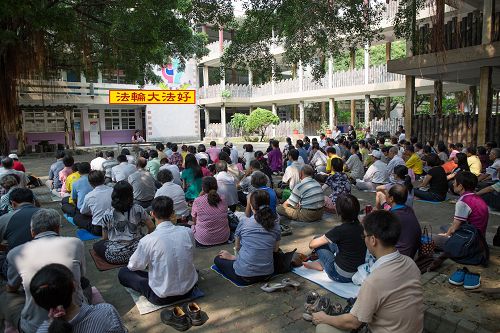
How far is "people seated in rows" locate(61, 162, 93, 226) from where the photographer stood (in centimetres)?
592

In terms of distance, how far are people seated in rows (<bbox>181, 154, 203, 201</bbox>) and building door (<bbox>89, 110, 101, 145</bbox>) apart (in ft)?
67.5

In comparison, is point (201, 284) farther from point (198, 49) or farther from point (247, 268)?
point (198, 49)

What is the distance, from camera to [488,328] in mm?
3018

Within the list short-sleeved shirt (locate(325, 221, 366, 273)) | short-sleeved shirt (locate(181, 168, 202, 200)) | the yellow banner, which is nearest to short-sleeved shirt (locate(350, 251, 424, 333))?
short-sleeved shirt (locate(325, 221, 366, 273))

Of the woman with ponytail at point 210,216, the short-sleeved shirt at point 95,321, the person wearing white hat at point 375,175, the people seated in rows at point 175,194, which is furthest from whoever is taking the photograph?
the person wearing white hat at point 375,175

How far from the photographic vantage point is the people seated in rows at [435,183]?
24.7ft

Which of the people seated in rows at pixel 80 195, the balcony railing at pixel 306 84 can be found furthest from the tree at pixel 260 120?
the people seated in rows at pixel 80 195

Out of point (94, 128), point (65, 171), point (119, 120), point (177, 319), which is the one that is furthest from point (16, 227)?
point (119, 120)

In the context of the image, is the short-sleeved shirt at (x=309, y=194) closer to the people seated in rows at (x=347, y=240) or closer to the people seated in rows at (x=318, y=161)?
the people seated in rows at (x=347, y=240)

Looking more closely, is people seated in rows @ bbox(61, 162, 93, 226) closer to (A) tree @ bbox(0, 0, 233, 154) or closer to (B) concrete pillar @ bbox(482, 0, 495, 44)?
(A) tree @ bbox(0, 0, 233, 154)

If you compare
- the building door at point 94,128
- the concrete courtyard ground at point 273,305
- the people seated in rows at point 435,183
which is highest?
the building door at point 94,128

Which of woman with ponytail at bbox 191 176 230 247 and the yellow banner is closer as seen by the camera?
woman with ponytail at bbox 191 176 230 247

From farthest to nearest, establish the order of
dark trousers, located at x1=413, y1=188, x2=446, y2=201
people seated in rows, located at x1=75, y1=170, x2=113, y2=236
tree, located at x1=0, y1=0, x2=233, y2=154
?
1. dark trousers, located at x1=413, y1=188, x2=446, y2=201
2. tree, located at x1=0, y1=0, x2=233, y2=154
3. people seated in rows, located at x1=75, y1=170, x2=113, y2=236

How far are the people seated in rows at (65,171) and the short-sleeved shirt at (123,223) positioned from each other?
3670mm
